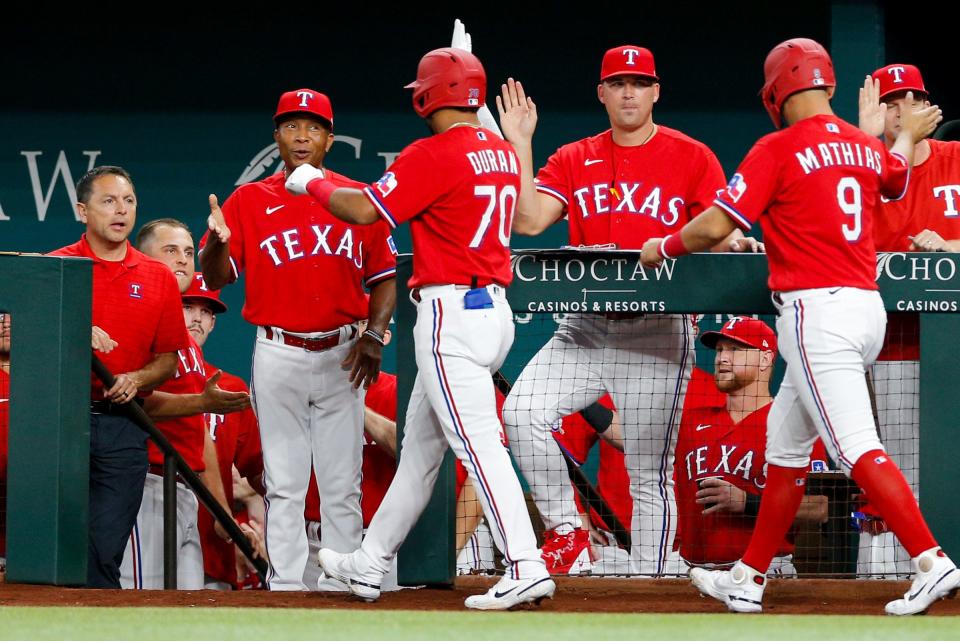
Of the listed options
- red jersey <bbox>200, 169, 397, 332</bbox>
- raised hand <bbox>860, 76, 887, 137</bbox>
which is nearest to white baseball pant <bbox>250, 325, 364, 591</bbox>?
red jersey <bbox>200, 169, 397, 332</bbox>

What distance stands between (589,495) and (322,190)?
6.29ft

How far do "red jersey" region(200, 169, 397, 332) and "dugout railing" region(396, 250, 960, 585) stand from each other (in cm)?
40

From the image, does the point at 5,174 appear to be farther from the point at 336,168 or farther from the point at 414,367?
the point at 414,367

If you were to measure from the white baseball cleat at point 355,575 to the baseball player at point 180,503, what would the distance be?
1.26 m

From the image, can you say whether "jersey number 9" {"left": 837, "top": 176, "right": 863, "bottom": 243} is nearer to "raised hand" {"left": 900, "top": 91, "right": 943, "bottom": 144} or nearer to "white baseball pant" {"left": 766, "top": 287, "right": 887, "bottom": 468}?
"white baseball pant" {"left": 766, "top": 287, "right": 887, "bottom": 468}

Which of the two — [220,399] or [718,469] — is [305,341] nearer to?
[220,399]

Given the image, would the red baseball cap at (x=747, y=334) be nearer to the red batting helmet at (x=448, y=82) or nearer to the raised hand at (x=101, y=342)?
the red batting helmet at (x=448, y=82)

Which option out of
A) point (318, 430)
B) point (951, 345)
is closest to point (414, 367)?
point (318, 430)

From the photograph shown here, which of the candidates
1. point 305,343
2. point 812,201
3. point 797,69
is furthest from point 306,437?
point 797,69

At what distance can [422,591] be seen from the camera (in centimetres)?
432

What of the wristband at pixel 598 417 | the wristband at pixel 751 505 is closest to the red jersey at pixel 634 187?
the wristband at pixel 598 417

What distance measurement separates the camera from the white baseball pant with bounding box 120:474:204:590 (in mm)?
5141

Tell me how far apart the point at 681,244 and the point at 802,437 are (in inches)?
25.0

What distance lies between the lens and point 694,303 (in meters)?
4.36
